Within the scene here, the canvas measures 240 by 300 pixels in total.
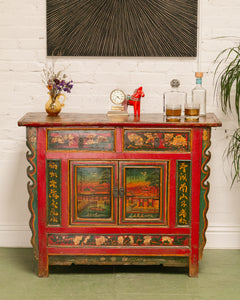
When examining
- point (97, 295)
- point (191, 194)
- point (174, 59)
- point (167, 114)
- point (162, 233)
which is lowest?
point (97, 295)

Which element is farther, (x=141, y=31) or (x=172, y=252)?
(x=141, y=31)

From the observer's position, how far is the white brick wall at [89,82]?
4020 millimetres

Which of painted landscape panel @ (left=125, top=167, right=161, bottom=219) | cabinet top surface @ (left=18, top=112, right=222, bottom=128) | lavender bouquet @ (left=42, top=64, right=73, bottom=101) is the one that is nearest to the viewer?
cabinet top surface @ (left=18, top=112, right=222, bottom=128)

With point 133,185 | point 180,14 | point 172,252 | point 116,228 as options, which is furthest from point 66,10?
point 172,252

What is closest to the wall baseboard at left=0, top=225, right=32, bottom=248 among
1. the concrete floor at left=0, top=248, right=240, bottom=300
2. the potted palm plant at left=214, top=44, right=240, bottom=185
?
the concrete floor at left=0, top=248, right=240, bottom=300

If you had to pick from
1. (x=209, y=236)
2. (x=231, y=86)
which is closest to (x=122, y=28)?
(x=231, y=86)

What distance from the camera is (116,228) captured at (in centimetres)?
357

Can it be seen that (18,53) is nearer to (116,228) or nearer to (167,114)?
(167,114)

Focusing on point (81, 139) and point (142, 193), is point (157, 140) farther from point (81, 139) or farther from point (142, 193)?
point (81, 139)

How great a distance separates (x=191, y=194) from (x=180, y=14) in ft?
4.79

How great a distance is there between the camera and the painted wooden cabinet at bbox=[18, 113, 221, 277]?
3.48 meters

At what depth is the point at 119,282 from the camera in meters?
3.52

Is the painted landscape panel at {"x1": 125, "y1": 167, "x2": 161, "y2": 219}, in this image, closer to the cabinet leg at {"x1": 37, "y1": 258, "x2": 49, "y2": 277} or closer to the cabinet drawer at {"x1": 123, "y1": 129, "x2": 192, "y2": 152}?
the cabinet drawer at {"x1": 123, "y1": 129, "x2": 192, "y2": 152}

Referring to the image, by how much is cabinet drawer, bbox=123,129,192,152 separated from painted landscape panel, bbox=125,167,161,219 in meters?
0.15
